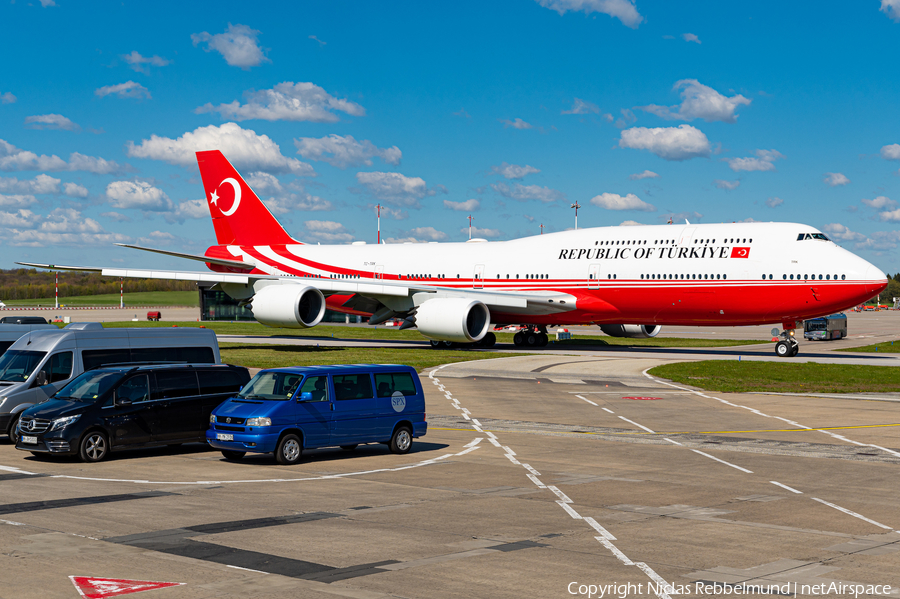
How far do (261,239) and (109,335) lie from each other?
36.4 m

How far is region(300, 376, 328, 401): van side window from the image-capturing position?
18.4 meters

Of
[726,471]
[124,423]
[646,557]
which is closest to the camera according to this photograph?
[646,557]

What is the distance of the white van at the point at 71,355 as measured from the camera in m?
21.7

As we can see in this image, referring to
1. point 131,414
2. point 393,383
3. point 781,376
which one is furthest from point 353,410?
point 781,376

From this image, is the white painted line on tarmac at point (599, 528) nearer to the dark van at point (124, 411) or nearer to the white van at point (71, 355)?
the dark van at point (124, 411)

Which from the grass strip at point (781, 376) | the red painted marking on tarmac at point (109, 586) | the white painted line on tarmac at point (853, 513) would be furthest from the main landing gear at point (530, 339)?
the red painted marking on tarmac at point (109, 586)

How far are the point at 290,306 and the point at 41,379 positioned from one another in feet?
84.0

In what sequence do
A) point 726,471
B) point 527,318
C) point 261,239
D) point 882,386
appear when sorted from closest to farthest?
point 726,471 → point 882,386 → point 527,318 → point 261,239

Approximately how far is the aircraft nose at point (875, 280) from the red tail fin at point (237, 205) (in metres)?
35.7

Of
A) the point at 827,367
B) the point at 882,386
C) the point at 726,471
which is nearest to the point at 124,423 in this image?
the point at 726,471

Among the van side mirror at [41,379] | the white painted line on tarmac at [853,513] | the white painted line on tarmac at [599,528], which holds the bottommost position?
the white painted line on tarmac at [853,513]

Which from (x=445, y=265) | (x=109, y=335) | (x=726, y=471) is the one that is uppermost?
(x=445, y=265)

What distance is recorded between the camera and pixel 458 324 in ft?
151

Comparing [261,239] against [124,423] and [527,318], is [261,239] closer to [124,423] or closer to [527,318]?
[527,318]
